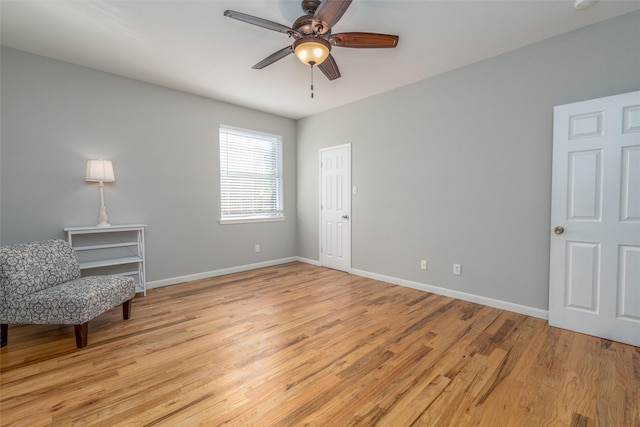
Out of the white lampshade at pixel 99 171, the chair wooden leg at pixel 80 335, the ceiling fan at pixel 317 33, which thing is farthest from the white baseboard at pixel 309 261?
the ceiling fan at pixel 317 33

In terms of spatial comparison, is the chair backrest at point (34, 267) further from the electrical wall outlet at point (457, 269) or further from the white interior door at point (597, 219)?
the white interior door at point (597, 219)

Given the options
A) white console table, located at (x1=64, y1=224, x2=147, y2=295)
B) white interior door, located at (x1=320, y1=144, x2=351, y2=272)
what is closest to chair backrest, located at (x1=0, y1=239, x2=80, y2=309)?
white console table, located at (x1=64, y1=224, x2=147, y2=295)

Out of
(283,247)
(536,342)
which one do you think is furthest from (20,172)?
(536,342)

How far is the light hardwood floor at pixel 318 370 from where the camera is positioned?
5.21 feet

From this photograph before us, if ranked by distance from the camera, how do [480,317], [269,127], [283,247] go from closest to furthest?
[480,317] < [269,127] < [283,247]

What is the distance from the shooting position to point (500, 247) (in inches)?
122

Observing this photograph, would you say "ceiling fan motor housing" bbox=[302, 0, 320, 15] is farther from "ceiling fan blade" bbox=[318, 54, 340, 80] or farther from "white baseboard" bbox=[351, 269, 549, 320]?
"white baseboard" bbox=[351, 269, 549, 320]

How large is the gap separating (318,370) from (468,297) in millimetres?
2245

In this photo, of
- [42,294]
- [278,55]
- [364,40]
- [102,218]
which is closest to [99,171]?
[102,218]

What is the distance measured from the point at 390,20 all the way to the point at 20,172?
4.03 m

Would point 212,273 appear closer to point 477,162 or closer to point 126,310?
point 126,310

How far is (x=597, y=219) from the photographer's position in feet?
8.08

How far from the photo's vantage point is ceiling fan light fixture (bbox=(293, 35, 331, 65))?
2090 millimetres

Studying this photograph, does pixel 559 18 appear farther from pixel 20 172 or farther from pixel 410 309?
pixel 20 172
